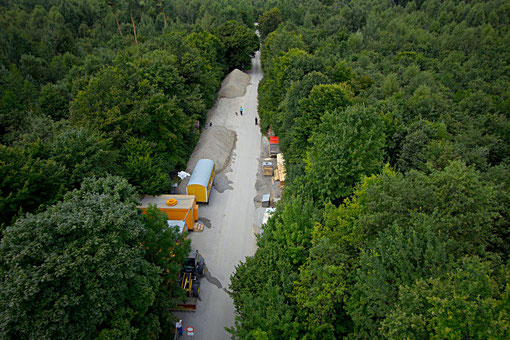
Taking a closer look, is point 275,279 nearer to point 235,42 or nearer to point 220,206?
point 220,206

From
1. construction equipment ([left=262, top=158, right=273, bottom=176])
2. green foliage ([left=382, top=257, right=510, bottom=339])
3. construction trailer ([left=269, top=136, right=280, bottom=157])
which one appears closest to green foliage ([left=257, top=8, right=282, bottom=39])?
construction trailer ([left=269, top=136, right=280, bottom=157])

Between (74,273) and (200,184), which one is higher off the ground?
(200,184)

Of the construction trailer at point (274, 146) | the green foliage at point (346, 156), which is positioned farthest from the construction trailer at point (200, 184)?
the green foliage at point (346, 156)

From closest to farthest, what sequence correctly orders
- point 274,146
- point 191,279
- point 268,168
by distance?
point 191,279 < point 268,168 < point 274,146

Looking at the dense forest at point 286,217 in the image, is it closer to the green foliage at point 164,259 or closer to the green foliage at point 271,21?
the green foliage at point 164,259

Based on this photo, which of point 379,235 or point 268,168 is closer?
point 379,235

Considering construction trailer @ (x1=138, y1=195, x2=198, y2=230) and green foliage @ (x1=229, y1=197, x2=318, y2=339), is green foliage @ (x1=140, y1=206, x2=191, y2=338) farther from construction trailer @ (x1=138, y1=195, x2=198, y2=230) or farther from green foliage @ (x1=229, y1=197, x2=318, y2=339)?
construction trailer @ (x1=138, y1=195, x2=198, y2=230)

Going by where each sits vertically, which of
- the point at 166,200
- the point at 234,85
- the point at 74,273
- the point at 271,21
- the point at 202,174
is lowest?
the point at 74,273

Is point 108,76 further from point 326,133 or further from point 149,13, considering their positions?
point 149,13

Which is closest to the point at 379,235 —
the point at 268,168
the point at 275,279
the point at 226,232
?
the point at 275,279
